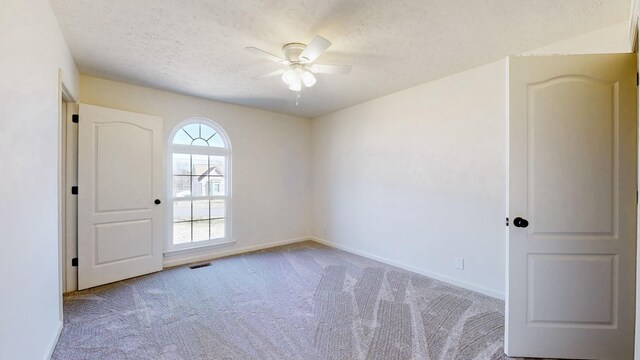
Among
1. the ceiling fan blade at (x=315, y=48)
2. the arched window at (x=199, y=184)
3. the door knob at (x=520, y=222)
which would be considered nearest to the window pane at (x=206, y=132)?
the arched window at (x=199, y=184)

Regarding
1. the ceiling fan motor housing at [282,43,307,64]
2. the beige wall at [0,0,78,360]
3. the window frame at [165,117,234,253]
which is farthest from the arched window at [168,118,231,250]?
the ceiling fan motor housing at [282,43,307,64]

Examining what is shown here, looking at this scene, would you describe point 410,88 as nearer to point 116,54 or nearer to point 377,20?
Result: point 377,20

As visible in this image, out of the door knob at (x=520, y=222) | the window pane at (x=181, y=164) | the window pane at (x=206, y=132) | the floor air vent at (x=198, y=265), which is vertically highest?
the window pane at (x=206, y=132)

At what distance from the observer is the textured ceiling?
6.41 ft

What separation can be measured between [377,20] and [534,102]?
125cm

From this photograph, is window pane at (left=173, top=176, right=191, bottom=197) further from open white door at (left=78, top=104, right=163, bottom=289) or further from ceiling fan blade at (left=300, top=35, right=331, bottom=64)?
ceiling fan blade at (left=300, top=35, right=331, bottom=64)

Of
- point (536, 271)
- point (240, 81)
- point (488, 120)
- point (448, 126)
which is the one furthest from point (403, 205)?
point (240, 81)

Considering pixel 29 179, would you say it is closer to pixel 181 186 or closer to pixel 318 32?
pixel 318 32

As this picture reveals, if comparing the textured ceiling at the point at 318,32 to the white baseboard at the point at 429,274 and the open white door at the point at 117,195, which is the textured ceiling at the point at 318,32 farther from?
the white baseboard at the point at 429,274

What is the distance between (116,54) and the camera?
2672mm

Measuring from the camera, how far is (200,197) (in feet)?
13.8

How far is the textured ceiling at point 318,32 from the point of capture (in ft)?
A: 6.41

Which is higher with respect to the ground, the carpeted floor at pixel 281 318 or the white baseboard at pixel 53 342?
the white baseboard at pixel 53 342

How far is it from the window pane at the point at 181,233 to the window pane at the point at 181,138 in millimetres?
1180
